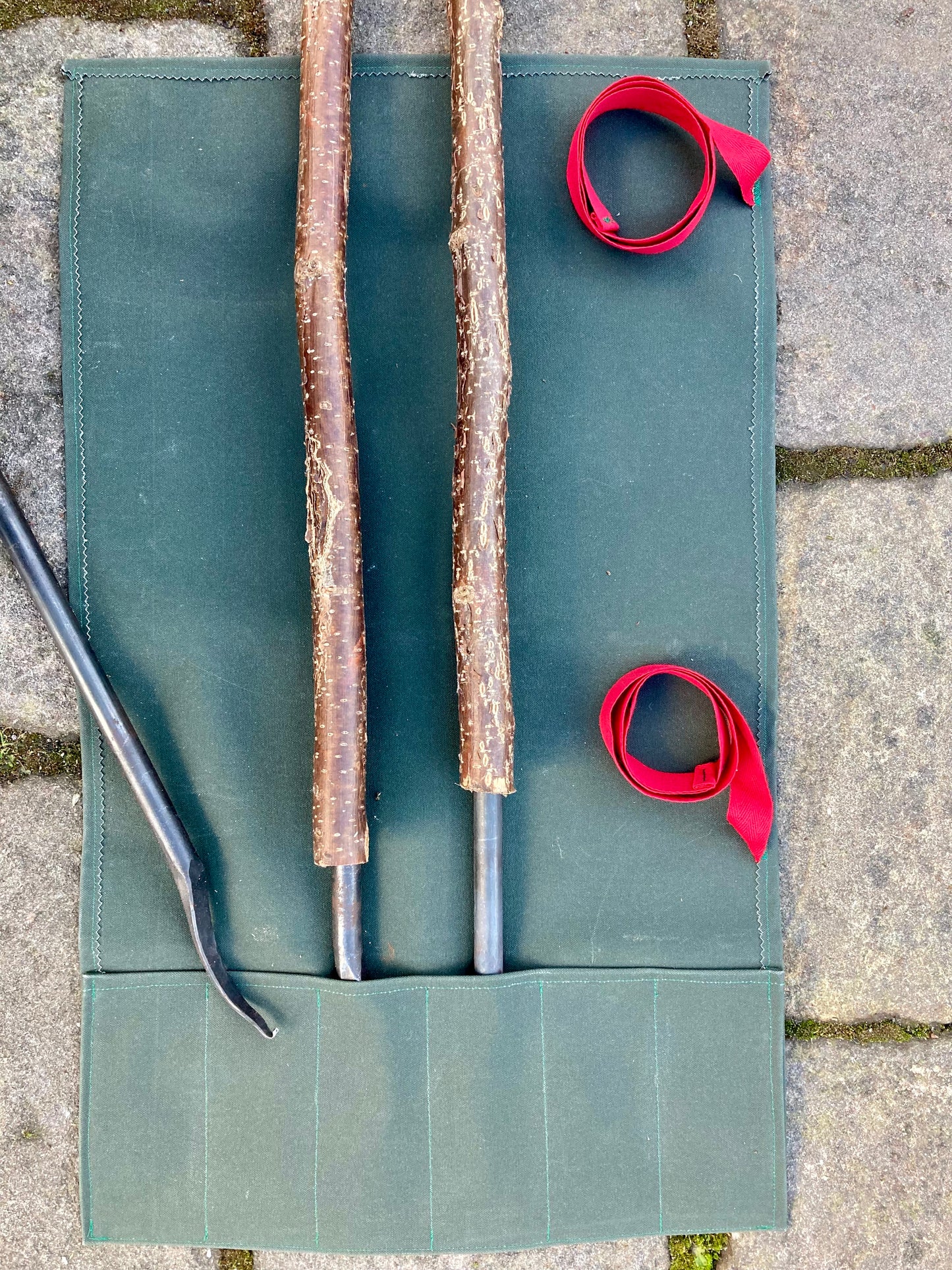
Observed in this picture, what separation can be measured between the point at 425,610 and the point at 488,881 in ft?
1.83

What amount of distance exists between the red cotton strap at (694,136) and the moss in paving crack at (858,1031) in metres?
1.67

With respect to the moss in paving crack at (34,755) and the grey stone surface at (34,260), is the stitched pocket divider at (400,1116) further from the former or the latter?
the grey stone surface at (34,260)

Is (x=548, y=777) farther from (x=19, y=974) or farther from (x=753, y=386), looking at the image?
(x=19, y=974)

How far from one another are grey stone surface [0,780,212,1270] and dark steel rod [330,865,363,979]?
23.8 inches

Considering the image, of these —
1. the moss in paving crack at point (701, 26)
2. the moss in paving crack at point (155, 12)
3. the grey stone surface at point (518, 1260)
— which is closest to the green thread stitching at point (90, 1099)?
the grey stone surface at point (518, 1260)

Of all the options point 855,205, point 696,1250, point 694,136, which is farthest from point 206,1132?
point 855,205

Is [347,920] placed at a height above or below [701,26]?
below

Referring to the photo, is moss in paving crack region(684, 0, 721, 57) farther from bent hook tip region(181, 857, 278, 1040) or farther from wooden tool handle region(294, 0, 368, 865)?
bent hook tip region(181, 857, 278, 1040)

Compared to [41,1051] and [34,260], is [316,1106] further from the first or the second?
[34,260]

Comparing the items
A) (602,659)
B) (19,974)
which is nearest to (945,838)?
(602,659)

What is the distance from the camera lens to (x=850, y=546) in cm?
188

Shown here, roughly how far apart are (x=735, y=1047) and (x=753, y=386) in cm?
138

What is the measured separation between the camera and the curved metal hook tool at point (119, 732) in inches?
66.1

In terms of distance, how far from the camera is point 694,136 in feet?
5.86
